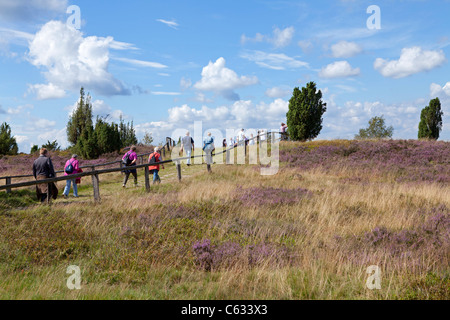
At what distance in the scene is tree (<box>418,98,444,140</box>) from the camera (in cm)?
4340

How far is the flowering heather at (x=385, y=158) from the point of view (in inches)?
725

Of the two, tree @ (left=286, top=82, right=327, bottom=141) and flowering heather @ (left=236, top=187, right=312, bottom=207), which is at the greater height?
tree @ (left=286, top=82, right=327, bottom=141)

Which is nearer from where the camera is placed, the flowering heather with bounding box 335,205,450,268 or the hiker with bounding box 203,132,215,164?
the flowering heather with bounding box 335,205,450,268

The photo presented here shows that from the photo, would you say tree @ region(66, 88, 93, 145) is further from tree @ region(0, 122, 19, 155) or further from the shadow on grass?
the shadow on grass

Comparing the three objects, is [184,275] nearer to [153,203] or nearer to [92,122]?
[153,203]

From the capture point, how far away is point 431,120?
1708 inches

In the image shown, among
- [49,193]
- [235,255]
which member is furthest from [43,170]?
[235,255]

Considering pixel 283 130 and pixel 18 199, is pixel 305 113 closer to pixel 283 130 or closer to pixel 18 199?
pixel 283 130

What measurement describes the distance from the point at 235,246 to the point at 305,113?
26.4 meters

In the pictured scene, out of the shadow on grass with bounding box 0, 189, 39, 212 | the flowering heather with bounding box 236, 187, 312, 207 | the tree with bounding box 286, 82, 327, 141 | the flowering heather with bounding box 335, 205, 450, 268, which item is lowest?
the shadow on grass with bounding box 0, 189, 39, 212

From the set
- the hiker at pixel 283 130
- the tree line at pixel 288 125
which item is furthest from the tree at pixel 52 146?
the hiker at pixel 283 130

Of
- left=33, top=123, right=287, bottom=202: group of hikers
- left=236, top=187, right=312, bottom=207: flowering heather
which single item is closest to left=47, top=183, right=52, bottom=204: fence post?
left=33, top=123, right=287, bottom=202: group of hikers
